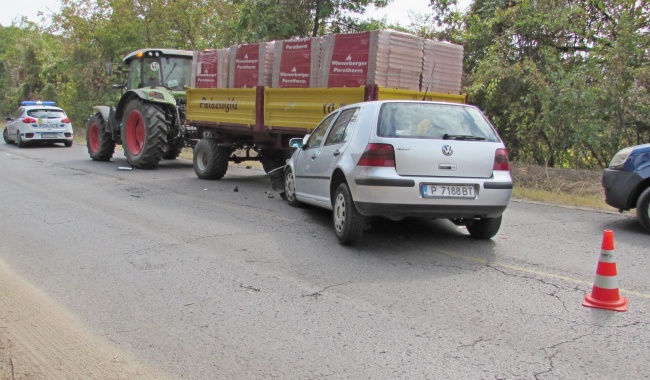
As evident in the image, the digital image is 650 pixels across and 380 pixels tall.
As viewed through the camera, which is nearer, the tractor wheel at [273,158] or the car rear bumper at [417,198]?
the car rear bumper at [417,198]

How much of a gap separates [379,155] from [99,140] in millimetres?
12864

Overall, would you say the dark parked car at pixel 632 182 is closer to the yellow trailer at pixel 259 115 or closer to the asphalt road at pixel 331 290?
the asphalt road at pixel 331 290

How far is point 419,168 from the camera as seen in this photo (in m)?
5.96

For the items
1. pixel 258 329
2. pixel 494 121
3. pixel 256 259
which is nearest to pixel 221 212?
pixel 256 259

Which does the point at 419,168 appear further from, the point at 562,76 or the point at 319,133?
the point at 562,76

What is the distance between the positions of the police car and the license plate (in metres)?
20.8

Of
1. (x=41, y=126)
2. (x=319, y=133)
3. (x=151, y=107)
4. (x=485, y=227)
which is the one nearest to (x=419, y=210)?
(x=485, y=227)

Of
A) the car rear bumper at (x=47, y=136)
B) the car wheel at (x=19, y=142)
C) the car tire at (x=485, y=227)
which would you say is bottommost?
the car wheel at (x=19, y=142)

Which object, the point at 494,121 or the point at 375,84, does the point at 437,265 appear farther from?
the point at 494,121

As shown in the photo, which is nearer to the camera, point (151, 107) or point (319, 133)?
point (319, 133)

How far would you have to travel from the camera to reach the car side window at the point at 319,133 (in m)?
7.70

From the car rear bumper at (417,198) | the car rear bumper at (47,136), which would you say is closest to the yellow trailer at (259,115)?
the car rear bumper at (417,198)

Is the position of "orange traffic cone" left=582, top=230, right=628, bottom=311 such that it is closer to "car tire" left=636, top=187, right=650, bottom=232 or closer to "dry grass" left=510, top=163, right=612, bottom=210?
"car tire" left=636, top=187, right=650, bottom=232

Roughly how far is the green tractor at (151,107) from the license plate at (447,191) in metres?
9.40
